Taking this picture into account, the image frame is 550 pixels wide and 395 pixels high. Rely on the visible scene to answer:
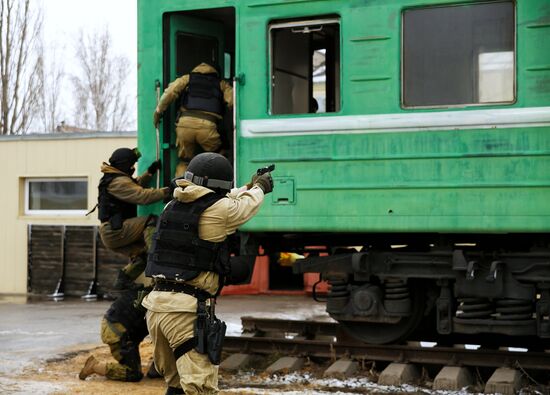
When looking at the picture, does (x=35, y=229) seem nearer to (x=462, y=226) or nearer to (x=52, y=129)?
(x=462, y=226)

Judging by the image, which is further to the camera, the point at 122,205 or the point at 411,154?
the point at 122,205

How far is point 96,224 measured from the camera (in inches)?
631

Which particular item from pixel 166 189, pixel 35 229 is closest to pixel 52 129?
pixel 35 229

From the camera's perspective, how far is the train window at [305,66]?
7984mm

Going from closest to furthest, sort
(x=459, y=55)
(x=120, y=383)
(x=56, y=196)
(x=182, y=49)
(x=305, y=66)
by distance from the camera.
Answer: (x=459, y=55)
(x=120, y=383)
(x=305, y=66)
(x=182, y=49)
(x=56, y=196)

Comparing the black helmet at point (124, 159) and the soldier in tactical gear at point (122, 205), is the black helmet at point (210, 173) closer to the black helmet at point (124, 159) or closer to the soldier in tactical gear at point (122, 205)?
the soldier in tactical gear at point (122, 205)

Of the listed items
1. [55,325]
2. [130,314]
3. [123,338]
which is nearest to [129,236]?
[130,314]

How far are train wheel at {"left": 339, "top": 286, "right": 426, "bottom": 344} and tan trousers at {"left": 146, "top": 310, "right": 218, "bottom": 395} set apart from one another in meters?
2.82

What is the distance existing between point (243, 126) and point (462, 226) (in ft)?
6.86

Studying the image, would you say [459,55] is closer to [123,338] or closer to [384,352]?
[384,352]

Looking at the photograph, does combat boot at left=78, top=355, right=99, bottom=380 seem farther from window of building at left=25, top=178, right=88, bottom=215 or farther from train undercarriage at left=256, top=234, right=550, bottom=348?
window of building at left=25, top=178, right=88, bottom=215

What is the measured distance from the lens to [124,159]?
8.49 meters

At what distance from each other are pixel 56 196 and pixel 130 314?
9048mm

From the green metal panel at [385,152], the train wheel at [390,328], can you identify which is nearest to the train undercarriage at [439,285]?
the train wheel at [390,328]
